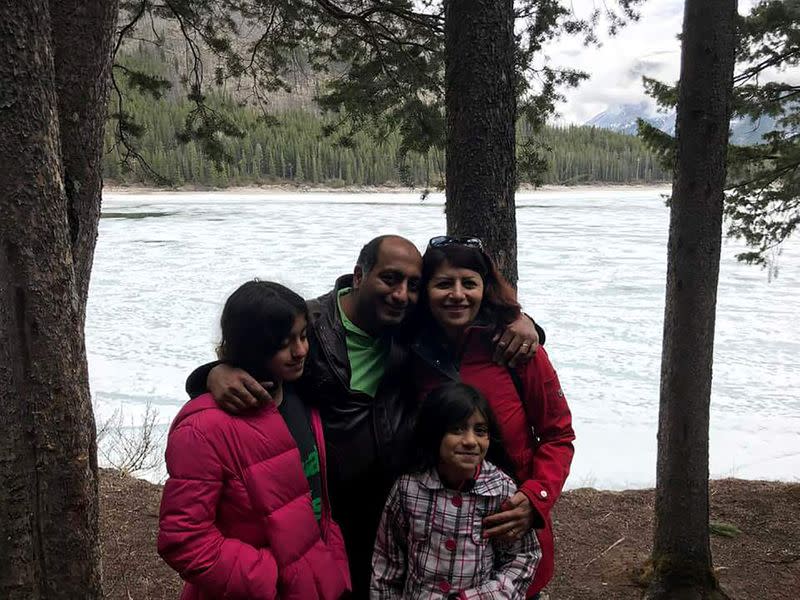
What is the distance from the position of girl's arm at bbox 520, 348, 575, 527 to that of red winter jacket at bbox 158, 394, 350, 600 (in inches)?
24.2

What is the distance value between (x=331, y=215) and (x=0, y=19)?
34.0 meters

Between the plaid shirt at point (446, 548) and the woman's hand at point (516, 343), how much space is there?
0.29m

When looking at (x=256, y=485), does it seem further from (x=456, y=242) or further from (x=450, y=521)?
(x=456, y=242)

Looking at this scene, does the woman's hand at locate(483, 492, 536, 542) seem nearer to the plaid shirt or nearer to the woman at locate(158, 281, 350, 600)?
the plaid shirt

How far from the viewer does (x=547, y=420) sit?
1.80 metres

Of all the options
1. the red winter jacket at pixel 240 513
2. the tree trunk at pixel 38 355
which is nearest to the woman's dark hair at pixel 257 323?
the red winter jacket at pixel 240 513

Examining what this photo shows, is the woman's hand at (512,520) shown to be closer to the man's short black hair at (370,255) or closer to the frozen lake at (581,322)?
the man's short black hair at (370,255)

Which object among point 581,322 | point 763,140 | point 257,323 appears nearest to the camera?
point 257,323

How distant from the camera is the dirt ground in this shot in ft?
11.9

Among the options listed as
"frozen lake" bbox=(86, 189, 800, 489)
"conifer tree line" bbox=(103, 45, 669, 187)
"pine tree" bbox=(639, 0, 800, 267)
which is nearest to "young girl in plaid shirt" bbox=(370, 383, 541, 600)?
"frozen lake" bbox=(86, 189, 800, 489)

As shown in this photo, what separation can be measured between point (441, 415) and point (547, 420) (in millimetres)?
340

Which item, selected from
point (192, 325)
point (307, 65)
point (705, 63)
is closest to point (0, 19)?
point (705, 63)

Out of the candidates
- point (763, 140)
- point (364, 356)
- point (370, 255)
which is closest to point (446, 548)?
point (364, 356)

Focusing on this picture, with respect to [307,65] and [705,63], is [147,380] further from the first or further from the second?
[705,63]
